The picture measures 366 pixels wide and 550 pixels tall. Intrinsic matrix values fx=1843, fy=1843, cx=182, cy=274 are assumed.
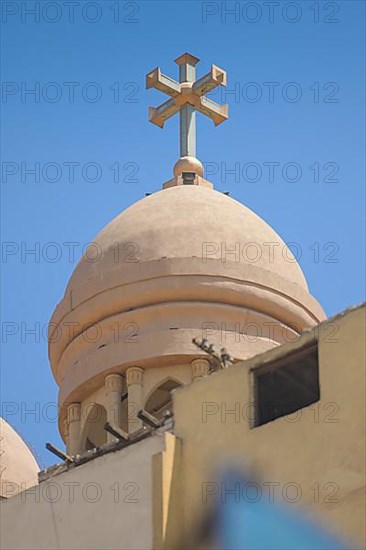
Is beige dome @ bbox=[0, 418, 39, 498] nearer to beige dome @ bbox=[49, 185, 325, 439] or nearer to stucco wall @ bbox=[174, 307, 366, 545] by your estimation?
beige dome @ bbox=[49, 185, 325, 439]

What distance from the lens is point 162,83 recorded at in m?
30.5

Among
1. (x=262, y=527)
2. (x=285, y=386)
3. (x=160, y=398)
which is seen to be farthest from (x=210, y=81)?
Answer: (x=262, y=527)

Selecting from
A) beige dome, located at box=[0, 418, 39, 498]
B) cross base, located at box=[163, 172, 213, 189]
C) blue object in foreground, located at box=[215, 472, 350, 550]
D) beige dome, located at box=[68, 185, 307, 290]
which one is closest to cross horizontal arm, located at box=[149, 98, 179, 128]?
cross base, located at box=[163, 172, 213, 189]

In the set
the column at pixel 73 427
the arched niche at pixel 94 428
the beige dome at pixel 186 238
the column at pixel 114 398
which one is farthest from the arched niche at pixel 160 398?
the beige dome at pixel 186 238

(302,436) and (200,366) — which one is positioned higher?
(200,366)

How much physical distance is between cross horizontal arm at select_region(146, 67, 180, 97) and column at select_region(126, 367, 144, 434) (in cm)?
592

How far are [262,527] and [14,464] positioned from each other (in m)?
12.4

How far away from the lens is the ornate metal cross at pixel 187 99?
30.5m

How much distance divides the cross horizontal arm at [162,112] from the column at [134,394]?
5.86m

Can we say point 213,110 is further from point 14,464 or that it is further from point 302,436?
point 302,436

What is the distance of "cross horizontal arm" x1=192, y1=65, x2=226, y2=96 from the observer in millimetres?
30344

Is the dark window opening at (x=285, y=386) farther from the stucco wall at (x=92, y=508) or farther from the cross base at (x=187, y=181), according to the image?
the cross base at (x=187, y=181)

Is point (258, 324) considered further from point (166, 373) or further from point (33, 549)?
point (33, 549)

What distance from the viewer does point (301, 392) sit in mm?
18922
